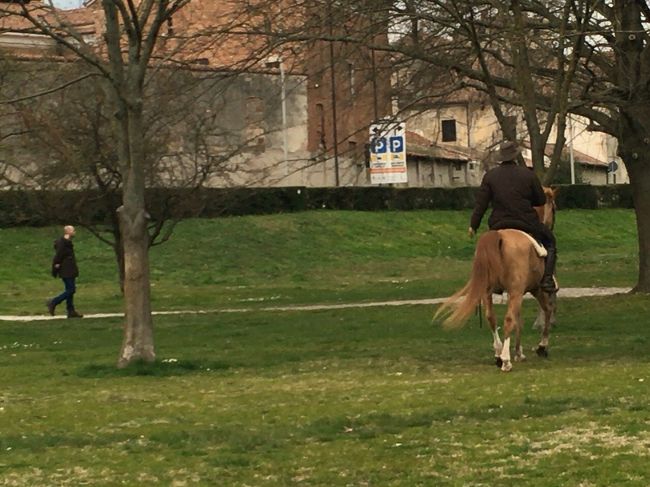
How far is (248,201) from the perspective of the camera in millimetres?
56094

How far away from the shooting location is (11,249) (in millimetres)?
47656

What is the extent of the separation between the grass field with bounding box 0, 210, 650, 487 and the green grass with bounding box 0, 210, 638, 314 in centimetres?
962

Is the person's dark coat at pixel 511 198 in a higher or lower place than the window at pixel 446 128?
lower

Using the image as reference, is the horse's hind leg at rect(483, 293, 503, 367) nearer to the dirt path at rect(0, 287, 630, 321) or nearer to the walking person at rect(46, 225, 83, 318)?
the dirt path at rect(0, 287, 630, 321)

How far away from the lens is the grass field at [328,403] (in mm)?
8578

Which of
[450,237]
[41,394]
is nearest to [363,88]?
[41,394]

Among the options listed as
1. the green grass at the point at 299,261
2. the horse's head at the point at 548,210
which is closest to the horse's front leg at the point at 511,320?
the horse's head at the point at 548,210

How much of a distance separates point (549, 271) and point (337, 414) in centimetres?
468

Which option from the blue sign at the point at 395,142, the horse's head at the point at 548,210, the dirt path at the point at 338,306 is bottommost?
the dirt path at the point at 338,306

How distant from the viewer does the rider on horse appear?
1456 cm

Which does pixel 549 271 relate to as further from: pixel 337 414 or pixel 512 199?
pixel 337 414

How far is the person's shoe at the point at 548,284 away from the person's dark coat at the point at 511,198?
2.22ft

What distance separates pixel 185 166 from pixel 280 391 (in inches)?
Answer: 867

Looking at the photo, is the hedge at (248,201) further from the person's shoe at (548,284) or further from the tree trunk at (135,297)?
the person's shoe at (548,284)
